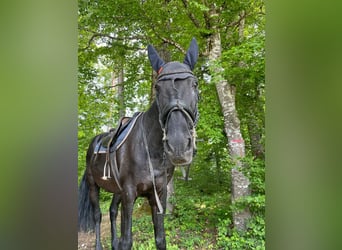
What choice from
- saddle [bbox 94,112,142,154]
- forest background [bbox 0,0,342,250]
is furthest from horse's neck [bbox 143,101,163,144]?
forest background [bbox 0,0,342,250]

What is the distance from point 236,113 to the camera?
1630mm

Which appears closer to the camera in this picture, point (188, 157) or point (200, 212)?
point (188, 157)

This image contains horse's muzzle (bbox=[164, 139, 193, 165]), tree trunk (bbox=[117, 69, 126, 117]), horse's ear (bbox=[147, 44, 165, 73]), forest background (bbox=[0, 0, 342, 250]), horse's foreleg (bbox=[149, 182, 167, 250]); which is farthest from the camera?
tree trunk (bbox=[117, 69, 126, 117])

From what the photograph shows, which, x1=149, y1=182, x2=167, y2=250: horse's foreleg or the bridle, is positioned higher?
the bridle

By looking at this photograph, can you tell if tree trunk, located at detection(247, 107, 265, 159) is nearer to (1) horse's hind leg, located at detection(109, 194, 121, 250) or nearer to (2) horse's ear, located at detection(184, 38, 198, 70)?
(2) horse's ear, located at detection(184, 38, 198, 70)

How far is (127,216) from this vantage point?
44.1 inches

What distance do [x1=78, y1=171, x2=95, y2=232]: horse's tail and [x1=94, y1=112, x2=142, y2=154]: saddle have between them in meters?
0.19

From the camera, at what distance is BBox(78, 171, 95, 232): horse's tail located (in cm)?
140

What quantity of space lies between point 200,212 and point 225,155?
13.4 inches

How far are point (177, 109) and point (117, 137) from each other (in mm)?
482

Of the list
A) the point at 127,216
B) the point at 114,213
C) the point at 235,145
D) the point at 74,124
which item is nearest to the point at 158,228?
→ the point at 127,216
